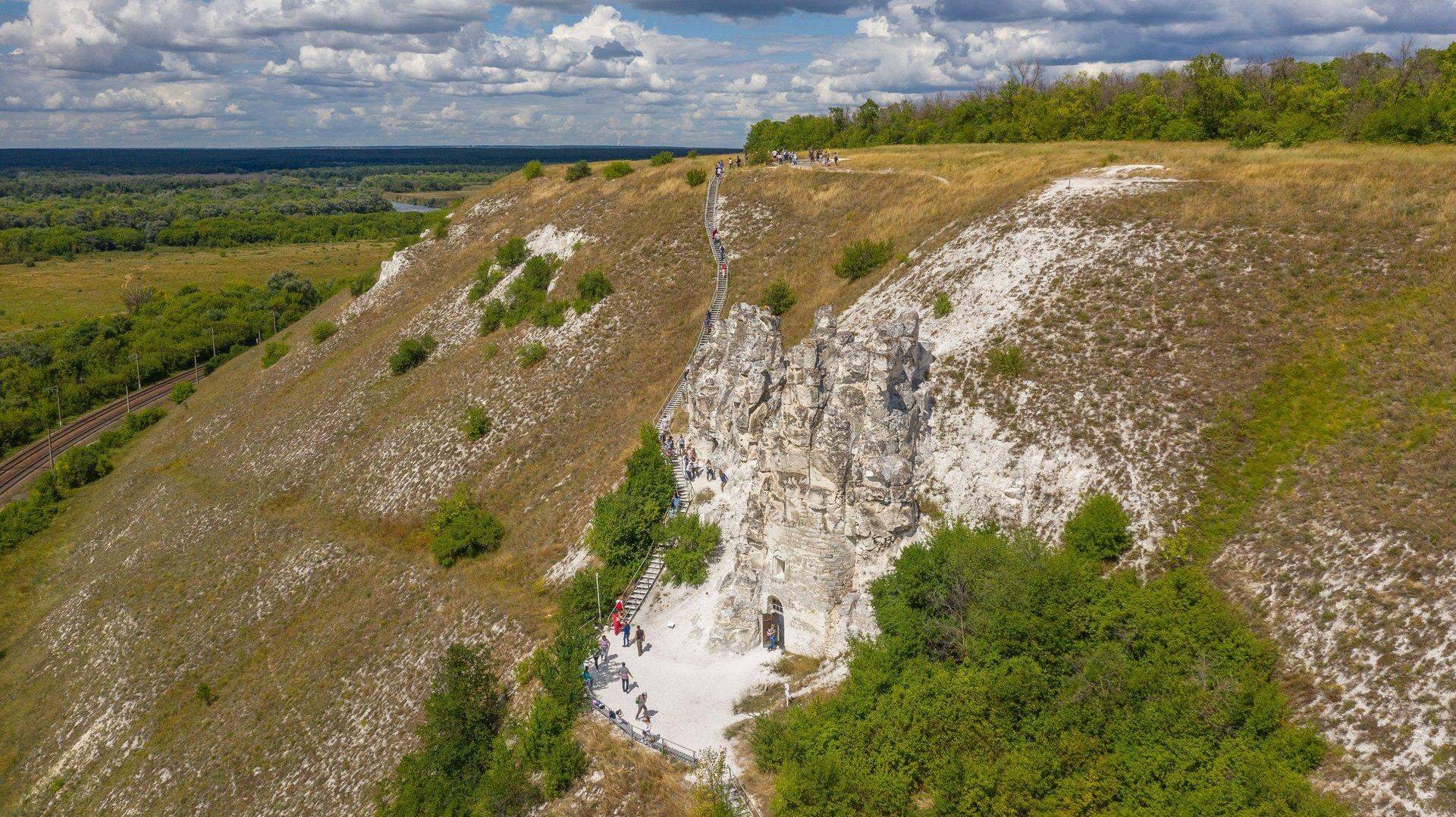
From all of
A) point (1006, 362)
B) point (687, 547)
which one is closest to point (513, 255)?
point (687, 547)

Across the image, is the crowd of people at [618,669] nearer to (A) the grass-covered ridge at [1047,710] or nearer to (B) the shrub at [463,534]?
(A) the grass-covered ridge at [1047,710]

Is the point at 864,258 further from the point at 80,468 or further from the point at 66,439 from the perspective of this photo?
the point at 66,439

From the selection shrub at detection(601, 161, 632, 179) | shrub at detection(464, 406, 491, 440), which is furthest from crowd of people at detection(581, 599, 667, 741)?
shrub at detection(601, 161, 632, 179)

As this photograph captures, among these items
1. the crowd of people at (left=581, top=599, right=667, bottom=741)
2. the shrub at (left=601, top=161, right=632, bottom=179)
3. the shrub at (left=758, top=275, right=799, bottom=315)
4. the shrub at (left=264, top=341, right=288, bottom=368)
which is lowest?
the crowd of people at (left=581, top=599, right=667, bottom=741)

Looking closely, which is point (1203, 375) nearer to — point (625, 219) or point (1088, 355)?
point (1088, 355)

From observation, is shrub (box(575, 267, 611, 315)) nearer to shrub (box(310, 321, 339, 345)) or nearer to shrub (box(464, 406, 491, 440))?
shrub (box(464, 406, 491, 440))

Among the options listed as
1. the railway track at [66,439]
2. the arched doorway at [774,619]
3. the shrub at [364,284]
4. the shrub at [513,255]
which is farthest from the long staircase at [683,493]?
the railway track at [66,439]
